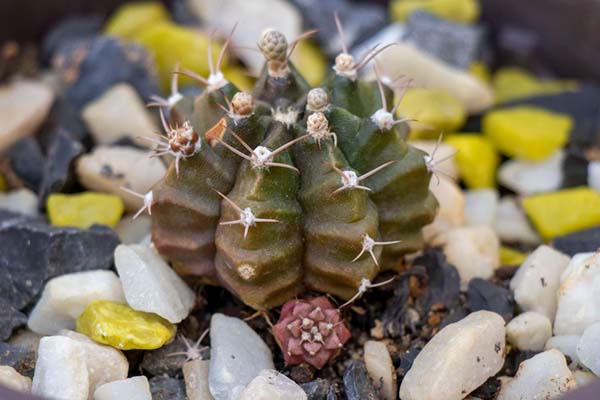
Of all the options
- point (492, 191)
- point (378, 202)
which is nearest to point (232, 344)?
point (378, 202)

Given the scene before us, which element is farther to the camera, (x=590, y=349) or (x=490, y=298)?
(x=490, y=298)

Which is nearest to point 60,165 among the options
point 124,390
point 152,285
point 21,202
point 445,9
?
point 21,202

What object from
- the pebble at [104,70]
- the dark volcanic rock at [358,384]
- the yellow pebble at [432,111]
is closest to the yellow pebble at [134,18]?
the pebble at [104,70]

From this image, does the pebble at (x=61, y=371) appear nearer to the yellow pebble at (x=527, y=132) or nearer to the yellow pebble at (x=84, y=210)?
the yellow pebble at (x=84, y=210)

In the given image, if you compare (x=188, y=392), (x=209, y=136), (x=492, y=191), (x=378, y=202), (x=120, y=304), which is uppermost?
(x=209, y=136)

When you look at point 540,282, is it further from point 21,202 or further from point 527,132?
point 21,202

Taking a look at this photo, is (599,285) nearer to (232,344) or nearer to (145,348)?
(232,344)
